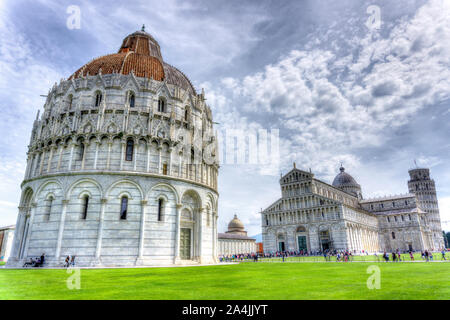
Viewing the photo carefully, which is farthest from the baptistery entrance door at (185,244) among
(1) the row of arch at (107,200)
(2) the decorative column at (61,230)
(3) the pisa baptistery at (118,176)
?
(2) the decorative column at (61,230)

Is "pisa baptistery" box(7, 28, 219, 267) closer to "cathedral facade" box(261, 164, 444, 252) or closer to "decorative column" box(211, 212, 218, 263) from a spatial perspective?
"decorative column" box(211, 212, 218, 263)

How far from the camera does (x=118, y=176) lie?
26406mm

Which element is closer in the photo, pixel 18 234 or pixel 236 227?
pixel 18 234

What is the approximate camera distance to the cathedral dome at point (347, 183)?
107062 mm

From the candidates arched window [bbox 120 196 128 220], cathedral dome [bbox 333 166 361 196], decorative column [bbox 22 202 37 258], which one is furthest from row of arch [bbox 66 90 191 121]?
cathedral dome [bbox 333 166 361 196]

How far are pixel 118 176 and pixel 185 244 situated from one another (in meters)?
9.47

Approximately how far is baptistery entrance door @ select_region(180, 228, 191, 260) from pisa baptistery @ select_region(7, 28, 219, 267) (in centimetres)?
10

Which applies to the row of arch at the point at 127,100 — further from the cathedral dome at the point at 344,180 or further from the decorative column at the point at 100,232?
the cathedral dome at the point at 344,180

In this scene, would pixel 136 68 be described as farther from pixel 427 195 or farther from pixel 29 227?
pixel 427 195

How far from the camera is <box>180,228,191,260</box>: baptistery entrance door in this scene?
28.5m

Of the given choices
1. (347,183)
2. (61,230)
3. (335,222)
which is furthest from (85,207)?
(347,183)

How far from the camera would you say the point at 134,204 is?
2625cm

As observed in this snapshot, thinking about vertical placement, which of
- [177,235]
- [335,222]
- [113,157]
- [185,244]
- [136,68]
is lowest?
[185,244]
